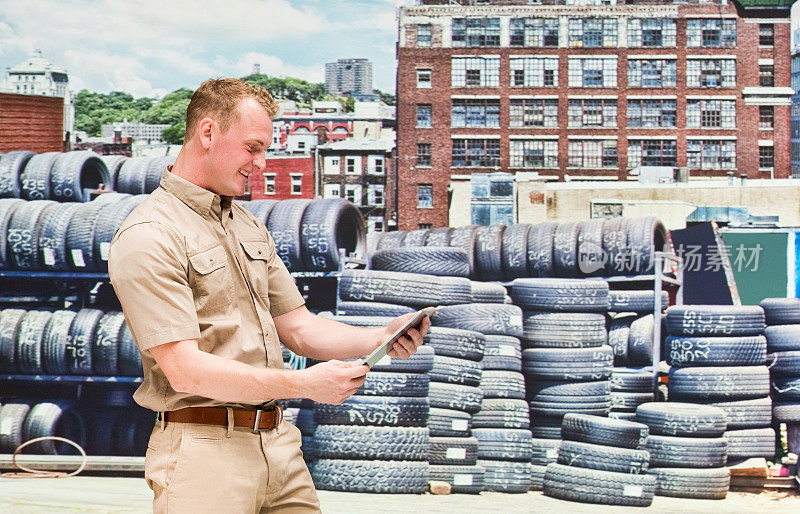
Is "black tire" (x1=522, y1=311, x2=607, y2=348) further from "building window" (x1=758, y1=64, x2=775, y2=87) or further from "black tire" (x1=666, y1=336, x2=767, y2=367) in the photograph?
"building window" (x1=758, y1=64, x2=775, y2=87)

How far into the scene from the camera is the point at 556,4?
35.8 meters

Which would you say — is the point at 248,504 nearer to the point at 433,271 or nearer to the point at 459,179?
the point at 433,271

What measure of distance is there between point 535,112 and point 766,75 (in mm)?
7733

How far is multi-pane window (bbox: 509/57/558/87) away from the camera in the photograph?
33.5 metres

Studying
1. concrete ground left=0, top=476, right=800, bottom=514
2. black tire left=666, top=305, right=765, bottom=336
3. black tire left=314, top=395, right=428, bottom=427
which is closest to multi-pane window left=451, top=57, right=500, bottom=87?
black tire left=666, top=305, right=765, bottom=336

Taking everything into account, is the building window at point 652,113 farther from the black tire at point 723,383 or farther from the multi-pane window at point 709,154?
the black tire at point 723,383

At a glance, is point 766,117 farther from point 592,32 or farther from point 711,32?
point 592,32

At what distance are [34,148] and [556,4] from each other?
2648cm

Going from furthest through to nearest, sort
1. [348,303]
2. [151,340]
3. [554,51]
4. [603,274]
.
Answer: [554,51] < [603,274] < [348,303] < [151,340]

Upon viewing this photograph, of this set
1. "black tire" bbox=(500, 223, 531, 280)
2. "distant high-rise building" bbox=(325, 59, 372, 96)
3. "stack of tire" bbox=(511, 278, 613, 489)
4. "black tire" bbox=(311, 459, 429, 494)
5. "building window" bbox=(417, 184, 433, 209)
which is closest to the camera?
"black tire" bbox=(311, 459, 429, 494)

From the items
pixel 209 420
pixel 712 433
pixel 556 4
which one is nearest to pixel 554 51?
pixel 556 4

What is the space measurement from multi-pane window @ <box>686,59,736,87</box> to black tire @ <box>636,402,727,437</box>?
2440cm

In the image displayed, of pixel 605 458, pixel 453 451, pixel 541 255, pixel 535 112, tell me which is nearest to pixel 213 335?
pixel 453 451

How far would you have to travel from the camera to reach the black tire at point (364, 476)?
839 cm
